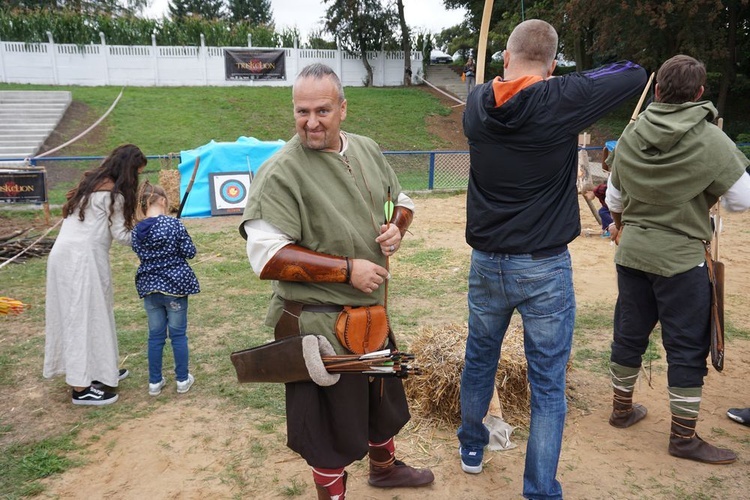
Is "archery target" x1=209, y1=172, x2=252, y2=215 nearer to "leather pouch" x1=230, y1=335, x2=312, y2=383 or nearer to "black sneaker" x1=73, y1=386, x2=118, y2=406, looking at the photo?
"black sneaker" x1=73, y1=386, x2=118, y2=406

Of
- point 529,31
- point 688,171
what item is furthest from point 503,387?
point 529,31

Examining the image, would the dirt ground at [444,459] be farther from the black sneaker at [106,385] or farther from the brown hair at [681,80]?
the brown hair at [681,80]

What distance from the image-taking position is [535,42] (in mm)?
2145

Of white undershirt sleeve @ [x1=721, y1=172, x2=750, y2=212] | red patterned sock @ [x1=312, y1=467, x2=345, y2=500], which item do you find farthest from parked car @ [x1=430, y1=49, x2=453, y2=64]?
red patterned sock @ [x1=312, y1=467, x2=345, y2=500]

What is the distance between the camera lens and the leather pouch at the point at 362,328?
2168 mm

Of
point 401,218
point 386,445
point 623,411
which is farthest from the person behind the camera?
point 623,411

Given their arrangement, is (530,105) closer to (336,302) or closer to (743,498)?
(336,302)

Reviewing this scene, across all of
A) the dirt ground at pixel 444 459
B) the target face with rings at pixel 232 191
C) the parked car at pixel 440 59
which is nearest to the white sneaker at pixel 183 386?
the dirt ground at pixel 444 459

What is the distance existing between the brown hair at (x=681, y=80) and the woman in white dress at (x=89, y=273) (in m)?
3.15

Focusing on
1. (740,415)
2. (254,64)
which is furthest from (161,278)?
(254,64)

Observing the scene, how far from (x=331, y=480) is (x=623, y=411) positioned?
187 cm

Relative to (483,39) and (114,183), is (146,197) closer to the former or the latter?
(114,183)

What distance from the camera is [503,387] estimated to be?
3.29 metres

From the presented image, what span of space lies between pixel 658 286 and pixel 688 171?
60 centimetres
